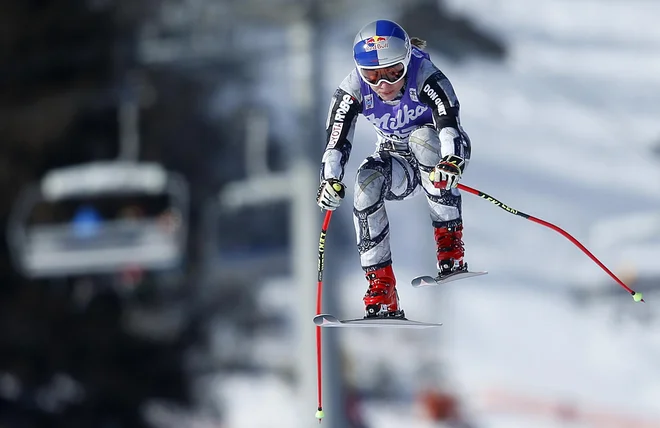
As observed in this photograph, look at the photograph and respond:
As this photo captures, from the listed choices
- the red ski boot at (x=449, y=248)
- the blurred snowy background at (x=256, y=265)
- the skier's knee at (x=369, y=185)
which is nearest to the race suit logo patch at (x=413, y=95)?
the skier's knee at (x=369, y=185)

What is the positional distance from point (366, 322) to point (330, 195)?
2.66ft

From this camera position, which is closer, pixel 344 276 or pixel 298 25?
pixel 298 25

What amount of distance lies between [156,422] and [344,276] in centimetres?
824

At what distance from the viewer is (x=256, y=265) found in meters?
36.3

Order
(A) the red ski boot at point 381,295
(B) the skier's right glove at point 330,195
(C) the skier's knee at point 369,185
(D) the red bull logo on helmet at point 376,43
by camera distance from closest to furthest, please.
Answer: (D) the red bull logo on helmet at point 376,43 → (B) the skier's right glove at point 330,195 → (C) the skier's knee at point 369,185 → (A) the red ski boot at point 381,295

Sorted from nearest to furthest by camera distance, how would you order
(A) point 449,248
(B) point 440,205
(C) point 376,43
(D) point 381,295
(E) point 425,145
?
1. (C) point 376,43
2. (E) point 425,145
3. (B) point 440,205
4. (A) point 449,248
5. (D) point 381,295

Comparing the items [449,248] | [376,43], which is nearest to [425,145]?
[449,248]

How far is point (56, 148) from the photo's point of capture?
41344mm

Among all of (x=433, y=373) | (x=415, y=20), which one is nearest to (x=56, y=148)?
(x=433, y=373)

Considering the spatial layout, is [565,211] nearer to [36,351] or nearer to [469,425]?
[469,425]

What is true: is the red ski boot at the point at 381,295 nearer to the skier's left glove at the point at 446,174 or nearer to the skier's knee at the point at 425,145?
the skier's knee at the point at 425,145

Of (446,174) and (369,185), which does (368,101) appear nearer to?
(369,185)

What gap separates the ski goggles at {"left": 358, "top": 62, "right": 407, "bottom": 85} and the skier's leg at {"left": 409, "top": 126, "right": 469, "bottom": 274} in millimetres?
510

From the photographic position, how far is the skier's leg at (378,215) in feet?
25.5
